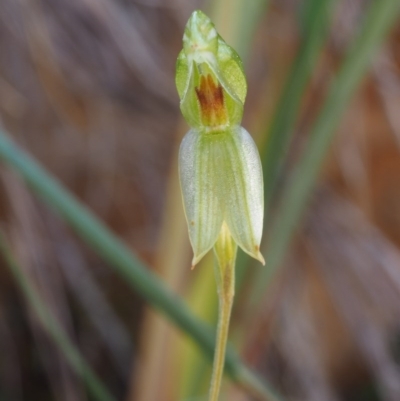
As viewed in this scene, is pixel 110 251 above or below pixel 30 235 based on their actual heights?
above

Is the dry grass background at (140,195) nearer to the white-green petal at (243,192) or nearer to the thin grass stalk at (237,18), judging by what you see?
the thin grass stalk at (237,18)

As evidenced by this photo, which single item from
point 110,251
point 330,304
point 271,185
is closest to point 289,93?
point 271,185

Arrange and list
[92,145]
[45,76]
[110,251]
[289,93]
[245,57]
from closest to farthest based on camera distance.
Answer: [110,251], [289,93], [245,57], [45,76], [92,145]

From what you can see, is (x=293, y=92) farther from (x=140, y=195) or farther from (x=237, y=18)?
(x=140, y=195)

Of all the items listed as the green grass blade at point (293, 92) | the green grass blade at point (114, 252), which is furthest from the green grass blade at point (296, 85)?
the green grass blade at point (114, 252)

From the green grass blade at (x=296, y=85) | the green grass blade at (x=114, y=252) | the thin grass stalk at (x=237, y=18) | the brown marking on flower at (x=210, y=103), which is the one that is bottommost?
the green grass blade at (x=114, y=252)

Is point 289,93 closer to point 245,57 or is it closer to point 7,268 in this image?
point 245,57

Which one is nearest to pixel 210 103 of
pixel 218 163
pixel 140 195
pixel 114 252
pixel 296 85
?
pixel 218 163
